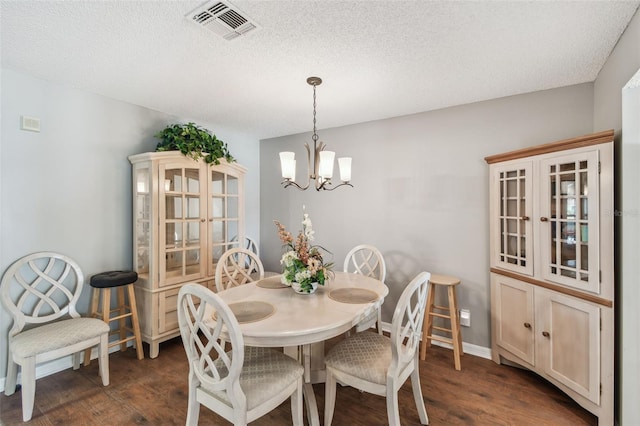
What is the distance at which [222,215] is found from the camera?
10.9ft

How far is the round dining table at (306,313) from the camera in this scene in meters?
1.52

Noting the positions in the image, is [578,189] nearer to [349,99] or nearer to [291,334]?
[349,99]

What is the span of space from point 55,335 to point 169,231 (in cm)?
112

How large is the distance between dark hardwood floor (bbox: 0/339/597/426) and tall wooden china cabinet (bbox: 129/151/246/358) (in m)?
0.46

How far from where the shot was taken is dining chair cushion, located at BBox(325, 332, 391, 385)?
5.43ft

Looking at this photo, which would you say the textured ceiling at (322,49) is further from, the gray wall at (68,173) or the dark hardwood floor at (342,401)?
the dark hardwood floor at (342,401)

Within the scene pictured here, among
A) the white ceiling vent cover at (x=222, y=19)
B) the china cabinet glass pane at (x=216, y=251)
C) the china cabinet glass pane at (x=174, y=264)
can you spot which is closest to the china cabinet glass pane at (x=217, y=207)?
the china cabinet glass pane at (x=216, y=251)

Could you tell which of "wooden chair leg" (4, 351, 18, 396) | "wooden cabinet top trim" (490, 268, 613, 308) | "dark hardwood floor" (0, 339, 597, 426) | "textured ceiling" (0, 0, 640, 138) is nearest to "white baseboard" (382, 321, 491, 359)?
"dark hardwood floor" (0, 339, 597, 426)

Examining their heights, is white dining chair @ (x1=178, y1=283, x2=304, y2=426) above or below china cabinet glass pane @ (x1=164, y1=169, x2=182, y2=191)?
below

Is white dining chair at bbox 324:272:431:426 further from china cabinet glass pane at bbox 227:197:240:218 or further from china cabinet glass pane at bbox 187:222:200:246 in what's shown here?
china cabinet glass pane at bbox 227:197:240:218

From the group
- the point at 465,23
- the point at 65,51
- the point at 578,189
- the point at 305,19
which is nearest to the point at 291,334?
the point at 305,19

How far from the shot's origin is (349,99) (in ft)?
9.00

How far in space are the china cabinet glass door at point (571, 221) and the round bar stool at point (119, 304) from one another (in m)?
3.43

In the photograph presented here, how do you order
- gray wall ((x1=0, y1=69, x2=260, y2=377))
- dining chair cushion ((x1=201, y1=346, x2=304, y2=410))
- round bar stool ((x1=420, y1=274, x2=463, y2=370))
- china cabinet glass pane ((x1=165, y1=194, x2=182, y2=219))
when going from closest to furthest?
1. dining chair cushion ((x1=201, y1=346, x2=304, y2=410))
2. gray wall ((x1=0, y1=69, x2=260, y2=377))
3. round bar stool ((x1=420, y1=274, x2=463, y2=370))
4. china cabinet glass pane ((x1=165, y1=194, x2=182, y2=219))
